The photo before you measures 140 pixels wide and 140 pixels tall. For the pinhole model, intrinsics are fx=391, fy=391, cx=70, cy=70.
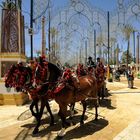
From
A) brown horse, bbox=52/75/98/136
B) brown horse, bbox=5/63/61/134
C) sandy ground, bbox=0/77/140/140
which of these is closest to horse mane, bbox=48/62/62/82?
brown horse, bbox=5/63/61/134

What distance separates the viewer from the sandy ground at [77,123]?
11.3 metres

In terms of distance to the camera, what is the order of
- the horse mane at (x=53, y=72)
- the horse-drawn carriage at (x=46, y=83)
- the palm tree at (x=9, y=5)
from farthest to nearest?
1. the palm tree at (x=9, y=5)
2. the horse mane at (x=53, y=72)
3. the horse-drawn carriage at (x=46, y=83)

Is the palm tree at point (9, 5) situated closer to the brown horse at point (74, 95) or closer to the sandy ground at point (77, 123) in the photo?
the sandy ground at point (77, 123)

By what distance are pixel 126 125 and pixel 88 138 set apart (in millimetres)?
2108

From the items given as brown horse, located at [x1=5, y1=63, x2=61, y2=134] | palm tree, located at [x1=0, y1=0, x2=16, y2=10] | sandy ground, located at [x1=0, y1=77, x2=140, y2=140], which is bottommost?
sandy ground, located at [x1=0, y1=77, x2=140, y2=140]

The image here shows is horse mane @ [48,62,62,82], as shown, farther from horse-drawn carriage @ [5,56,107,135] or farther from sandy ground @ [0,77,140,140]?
sandy ground @ [0,77,140,140]

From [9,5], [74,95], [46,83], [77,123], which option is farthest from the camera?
[9,5]

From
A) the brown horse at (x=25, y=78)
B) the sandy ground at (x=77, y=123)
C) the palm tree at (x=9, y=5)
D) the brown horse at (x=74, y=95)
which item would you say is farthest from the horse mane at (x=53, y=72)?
the palm tree at (x=9, y=5)

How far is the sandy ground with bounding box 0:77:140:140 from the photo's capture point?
11266mm

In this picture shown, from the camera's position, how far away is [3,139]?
36.4 feet

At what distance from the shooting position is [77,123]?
42.3 feet

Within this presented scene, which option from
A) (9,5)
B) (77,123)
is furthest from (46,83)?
(9,5)

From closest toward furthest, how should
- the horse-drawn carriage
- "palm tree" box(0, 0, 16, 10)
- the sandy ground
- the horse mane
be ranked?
the horse-drawn carriage < the sandy ground < the horse mane < "palm tree" box(0, 0, 16, 10)

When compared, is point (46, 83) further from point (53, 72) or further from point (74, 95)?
point (74, 95)
